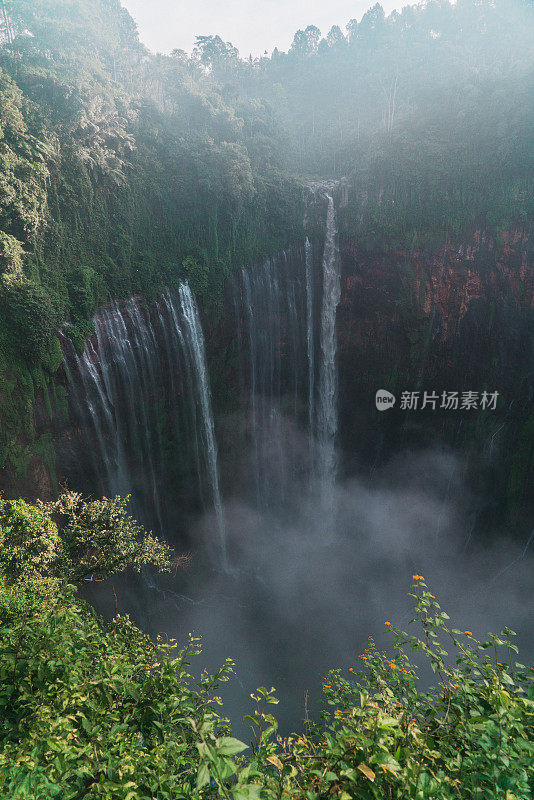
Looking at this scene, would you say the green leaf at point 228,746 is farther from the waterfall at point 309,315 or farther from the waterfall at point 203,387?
the waterfall at point 309,315

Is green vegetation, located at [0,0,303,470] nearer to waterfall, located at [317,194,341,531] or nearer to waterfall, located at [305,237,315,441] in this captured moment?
waterfall, located at [305,237,315,441]

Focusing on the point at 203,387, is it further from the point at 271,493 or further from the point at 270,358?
the point at 271,493

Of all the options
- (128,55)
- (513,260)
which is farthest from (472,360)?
(128,55)

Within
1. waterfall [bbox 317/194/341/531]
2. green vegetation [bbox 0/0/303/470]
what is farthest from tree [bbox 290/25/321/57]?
waterfall [bbox 317/194/341/531]

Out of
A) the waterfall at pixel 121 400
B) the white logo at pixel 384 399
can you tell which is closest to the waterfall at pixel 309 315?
the white logo at pixel 384 399

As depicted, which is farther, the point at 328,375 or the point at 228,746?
the point at 328,375

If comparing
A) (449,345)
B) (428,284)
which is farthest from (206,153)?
(449,345)
